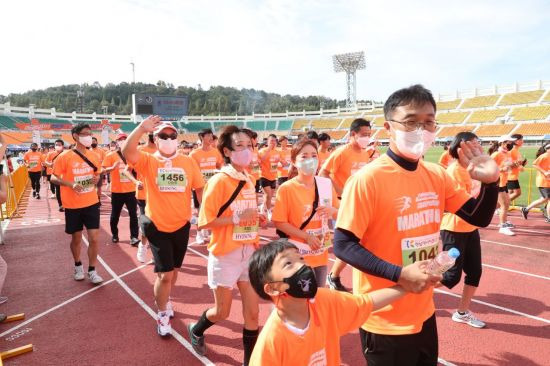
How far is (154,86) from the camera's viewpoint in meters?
130

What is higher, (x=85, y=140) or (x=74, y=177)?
(x=85, y=140)

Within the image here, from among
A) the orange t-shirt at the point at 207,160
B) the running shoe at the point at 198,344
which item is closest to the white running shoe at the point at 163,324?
the running shoe at the point at 198,344

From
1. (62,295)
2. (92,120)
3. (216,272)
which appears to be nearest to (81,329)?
(62,295)

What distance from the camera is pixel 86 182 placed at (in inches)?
240

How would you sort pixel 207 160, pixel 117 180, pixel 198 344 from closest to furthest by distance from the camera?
pixel 198 344
pixel 117 180
pixel 207 160

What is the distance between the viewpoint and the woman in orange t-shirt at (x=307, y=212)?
3586 millimetres

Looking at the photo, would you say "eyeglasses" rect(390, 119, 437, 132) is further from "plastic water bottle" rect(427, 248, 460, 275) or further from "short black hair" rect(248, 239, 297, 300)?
"short black hair" rect(248, 239, 297, 300)

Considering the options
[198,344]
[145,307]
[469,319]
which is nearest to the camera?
[198,344]

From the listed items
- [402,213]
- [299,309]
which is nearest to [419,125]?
[402,213]

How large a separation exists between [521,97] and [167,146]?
68.4 meters

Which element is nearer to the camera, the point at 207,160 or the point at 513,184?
the point at 207,160

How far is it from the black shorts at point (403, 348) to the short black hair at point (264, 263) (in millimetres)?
755

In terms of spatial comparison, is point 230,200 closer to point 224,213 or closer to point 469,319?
point 224,213

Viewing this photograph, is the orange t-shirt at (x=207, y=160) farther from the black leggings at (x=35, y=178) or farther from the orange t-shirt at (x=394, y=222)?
the black leggings at (x=35, y=178)
